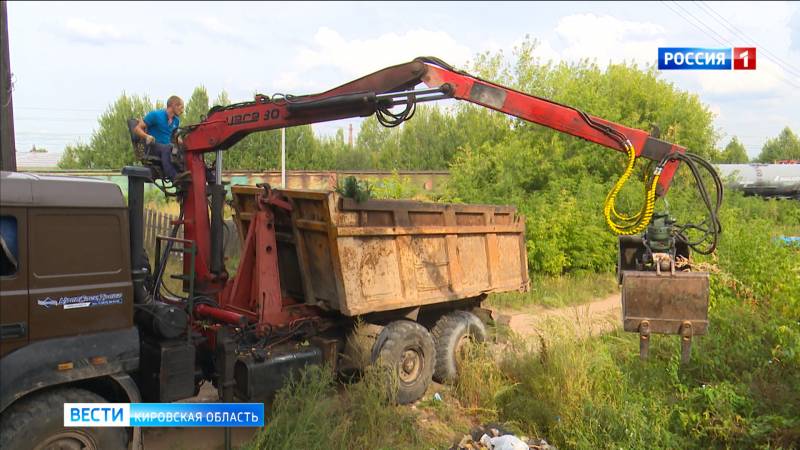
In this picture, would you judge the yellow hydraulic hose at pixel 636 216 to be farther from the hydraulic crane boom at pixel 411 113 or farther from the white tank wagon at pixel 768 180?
the white tank wagon at pixel 768 180

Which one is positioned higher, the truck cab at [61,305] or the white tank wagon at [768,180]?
the white tank wagon at [768,180]

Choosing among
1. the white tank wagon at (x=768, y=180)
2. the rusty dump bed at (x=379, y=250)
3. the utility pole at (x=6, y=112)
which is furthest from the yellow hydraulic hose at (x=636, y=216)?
the white tank wagon at (x=768, y=180)

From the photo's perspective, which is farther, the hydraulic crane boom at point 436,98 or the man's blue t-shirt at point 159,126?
the man's blue t-shirt at point 159,126

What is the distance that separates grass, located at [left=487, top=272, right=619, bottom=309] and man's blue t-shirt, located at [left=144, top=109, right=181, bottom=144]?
7.26 meters

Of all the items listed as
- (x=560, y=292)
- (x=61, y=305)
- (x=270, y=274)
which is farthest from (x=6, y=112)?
(x=560, y=292)

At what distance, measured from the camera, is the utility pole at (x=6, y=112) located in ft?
24.0

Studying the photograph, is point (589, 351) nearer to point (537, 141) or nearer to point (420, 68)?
point (420, 68)

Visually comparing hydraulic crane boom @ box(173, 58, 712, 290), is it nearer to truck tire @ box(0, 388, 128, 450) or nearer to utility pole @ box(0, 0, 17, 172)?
utility pole @ box(0, 0, 17, 172)

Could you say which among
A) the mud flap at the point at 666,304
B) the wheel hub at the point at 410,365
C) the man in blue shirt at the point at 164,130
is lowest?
the wheel hub at the point at 410,365

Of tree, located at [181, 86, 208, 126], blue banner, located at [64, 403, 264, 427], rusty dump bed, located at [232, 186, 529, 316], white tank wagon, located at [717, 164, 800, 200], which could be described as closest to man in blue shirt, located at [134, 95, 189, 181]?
rusty dump bed, located at [232, 186, 529, 316]

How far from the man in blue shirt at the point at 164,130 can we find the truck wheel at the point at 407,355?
307cm

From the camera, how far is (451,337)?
24.8ft

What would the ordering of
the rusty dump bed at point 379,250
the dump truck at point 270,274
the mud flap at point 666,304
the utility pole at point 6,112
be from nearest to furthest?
the dump truck at point 270,274 < the mud flap at point 666,304 < the rusty dump bed at point 379,250 < the utility pole at point 6,112

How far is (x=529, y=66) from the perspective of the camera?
23.7m
